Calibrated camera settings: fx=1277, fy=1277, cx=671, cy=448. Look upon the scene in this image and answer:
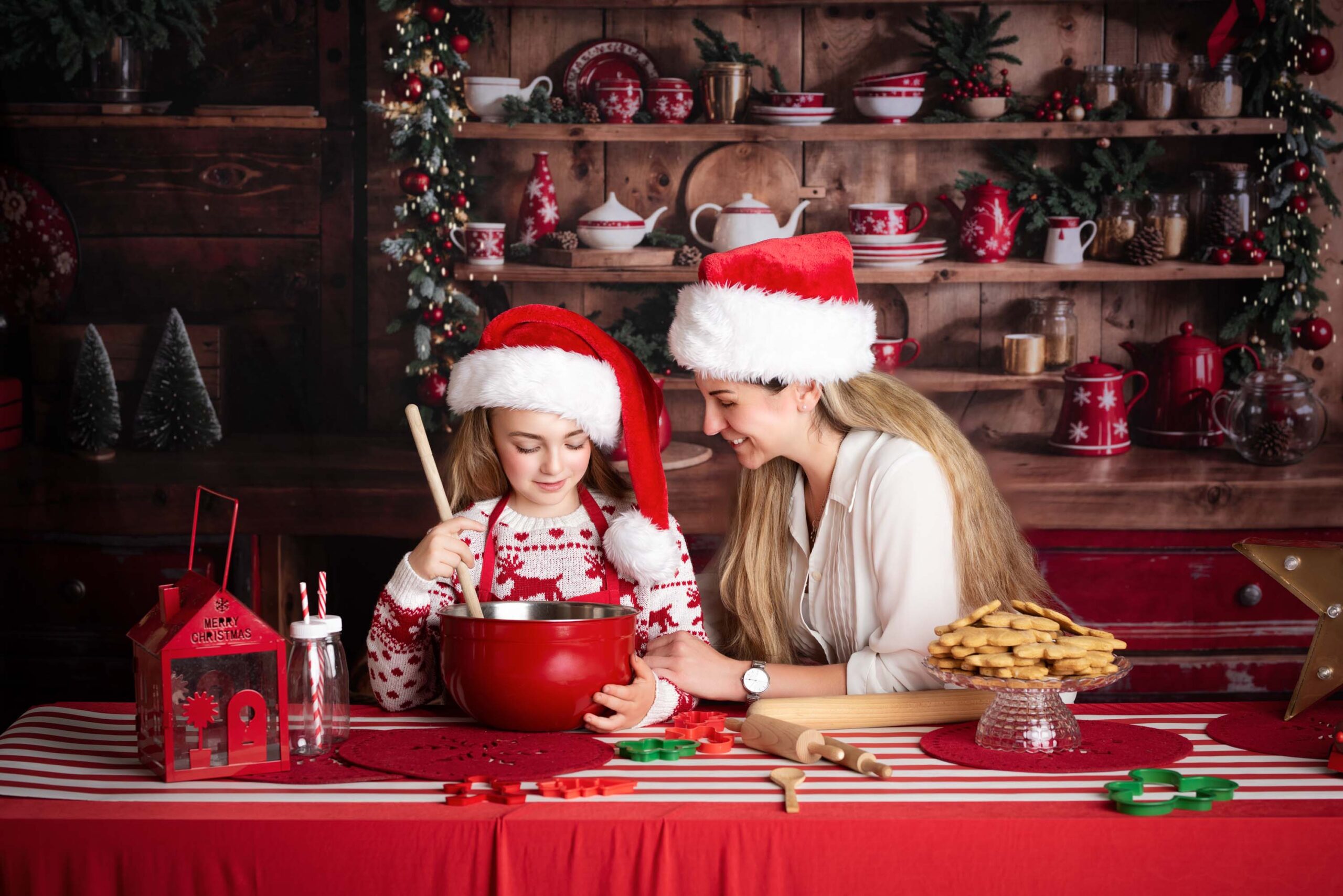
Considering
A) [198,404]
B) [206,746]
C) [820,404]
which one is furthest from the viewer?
[198,404]

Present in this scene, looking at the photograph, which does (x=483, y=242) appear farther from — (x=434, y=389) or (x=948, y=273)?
(x=948, y=273)

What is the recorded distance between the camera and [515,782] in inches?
50.3

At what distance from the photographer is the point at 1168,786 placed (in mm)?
1282

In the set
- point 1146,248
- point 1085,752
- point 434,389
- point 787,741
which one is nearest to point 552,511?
point 787,741

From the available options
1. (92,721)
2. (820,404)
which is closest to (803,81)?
(820,404)

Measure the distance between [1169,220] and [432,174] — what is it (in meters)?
1.89

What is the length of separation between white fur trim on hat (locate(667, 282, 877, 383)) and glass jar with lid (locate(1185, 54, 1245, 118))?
186 centimetres

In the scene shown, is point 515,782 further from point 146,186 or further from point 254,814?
Result: point 146,186

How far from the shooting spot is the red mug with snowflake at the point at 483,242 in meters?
3.19

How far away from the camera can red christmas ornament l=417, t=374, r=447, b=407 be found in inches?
126

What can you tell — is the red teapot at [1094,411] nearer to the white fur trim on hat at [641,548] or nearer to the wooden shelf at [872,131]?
the wooden shelf at [872,131]

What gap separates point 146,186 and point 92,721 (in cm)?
213

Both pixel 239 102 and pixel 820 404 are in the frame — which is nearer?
pixel 820 404

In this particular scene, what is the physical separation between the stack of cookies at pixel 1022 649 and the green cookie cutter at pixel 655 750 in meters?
0.29
